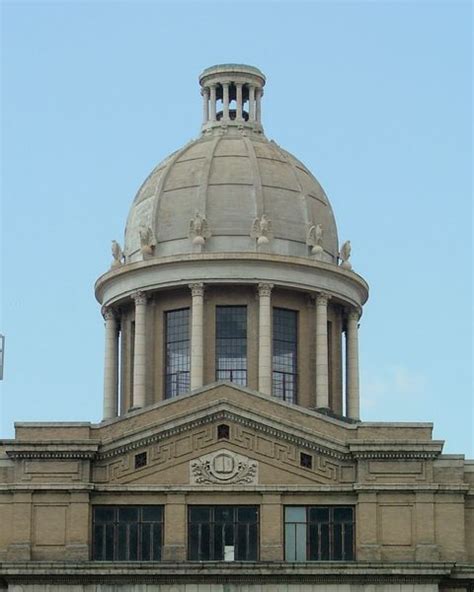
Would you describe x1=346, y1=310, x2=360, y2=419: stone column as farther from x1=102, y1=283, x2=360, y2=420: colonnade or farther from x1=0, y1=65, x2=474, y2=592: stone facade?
x1=0, y1=65, x2=474, y2=592: stone facade

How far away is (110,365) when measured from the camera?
93.4 meters

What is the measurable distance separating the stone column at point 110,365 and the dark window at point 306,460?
16.5 meters

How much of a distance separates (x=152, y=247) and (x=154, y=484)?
18.4 meters

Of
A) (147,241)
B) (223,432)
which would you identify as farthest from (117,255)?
(223,432)

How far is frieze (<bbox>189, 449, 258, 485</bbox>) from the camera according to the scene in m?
77.8

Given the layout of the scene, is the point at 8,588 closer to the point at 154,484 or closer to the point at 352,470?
the point at 154,484

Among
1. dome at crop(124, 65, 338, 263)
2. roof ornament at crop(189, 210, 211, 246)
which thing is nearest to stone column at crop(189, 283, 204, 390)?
dome at crop(124, 65, 338, 263)

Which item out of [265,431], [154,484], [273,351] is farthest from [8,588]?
[273,351]

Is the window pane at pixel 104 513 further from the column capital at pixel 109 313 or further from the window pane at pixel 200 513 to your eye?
the column capital at pixel 109 313

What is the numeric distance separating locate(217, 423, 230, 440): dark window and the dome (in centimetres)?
1494

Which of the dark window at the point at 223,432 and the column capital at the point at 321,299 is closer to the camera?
the dark window at the point at 223,432

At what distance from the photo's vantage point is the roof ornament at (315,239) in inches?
3654

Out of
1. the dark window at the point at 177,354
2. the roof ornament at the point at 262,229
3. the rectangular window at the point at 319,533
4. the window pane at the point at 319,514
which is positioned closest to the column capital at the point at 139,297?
the dark window at the point at 177,354

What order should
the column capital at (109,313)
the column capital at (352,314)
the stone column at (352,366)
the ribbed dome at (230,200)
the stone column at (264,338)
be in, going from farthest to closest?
the column capital at (352,314)
the column capital at (109,313)
the ribbed dome at (230,200)
the stone column at (352,366)
the stone column at (264,338)
